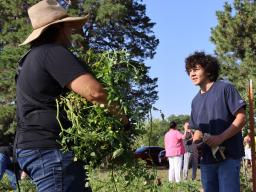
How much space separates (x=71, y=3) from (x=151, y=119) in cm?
2563

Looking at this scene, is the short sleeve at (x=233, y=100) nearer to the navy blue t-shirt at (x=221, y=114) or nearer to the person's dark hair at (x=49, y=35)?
the navy blue t-shirt at (x=221, y=114)

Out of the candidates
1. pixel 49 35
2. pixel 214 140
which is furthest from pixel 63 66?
pixel 214 140

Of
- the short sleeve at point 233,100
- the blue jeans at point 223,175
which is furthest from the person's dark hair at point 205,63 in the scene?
the blue jeans at point 223,175

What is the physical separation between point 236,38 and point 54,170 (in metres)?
25.5

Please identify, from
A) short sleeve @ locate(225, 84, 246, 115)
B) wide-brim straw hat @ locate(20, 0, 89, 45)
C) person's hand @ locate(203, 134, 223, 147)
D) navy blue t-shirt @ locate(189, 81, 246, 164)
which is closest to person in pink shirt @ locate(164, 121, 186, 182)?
navy blue t-shirt @ locate(189, 81, 246, 164)

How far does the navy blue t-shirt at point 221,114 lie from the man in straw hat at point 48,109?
57.1 inches

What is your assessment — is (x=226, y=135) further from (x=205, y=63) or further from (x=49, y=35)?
(x=49, y=35)

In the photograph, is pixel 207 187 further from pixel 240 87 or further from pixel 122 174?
pixel 240 87

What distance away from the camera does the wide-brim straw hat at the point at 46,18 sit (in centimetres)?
311

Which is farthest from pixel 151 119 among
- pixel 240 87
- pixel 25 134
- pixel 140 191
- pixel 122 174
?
pixel 240 87

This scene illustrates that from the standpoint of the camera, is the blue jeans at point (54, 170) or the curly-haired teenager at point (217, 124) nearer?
the blue jeans at point (54, 170)

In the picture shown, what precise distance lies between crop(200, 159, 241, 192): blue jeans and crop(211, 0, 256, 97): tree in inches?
897

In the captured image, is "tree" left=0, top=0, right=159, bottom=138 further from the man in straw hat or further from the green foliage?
the man in straw hat

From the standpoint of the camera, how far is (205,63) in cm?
443
